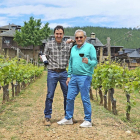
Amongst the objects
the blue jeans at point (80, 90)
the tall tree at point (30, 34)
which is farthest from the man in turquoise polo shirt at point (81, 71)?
the tall tree at point (30, 34)

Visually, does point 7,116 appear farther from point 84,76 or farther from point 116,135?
point 116,135

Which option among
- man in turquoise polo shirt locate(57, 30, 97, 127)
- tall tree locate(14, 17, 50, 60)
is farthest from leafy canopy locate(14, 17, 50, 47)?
man in turquoise polo shirt locate(57, 30, 97, 127)

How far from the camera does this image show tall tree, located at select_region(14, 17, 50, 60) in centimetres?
4147

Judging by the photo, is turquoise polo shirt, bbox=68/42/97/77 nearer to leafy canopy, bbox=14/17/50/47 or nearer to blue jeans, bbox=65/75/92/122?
blue jeans, bbox=65/75/92/122

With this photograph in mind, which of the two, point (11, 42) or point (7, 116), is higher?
point (11, 42)

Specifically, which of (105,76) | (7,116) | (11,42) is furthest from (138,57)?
(7,116)

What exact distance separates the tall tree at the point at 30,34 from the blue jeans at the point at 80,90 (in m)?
A: 38.0

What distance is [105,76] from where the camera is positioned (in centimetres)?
710

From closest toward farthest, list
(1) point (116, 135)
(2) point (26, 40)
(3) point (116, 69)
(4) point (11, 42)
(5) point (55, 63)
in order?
(1) point (116, 135), (5) point (55, 63), (3) point (116, 69), (2) point (26, 40), (4) point (11, 42)

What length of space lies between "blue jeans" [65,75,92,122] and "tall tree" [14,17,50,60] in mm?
38009

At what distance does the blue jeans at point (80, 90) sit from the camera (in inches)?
155

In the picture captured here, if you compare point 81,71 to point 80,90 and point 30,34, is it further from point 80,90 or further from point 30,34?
point 30,34

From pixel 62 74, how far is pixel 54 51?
46 centimetres

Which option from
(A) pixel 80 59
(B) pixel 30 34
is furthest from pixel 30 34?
(A) pixel 80 59
